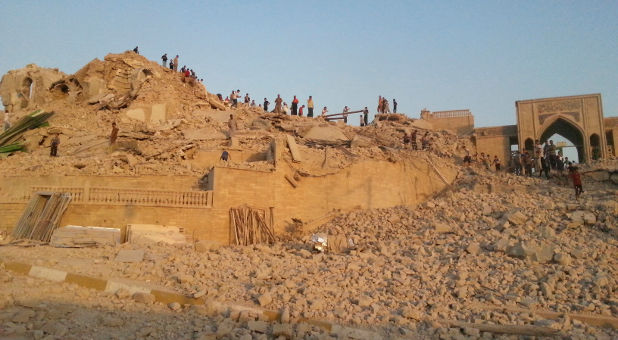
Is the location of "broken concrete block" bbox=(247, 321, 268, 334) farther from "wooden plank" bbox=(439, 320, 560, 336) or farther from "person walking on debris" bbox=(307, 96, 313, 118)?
"person walking on debris" bbox=(307, 96, 313, 118)

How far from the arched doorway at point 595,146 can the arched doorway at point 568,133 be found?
33 cm

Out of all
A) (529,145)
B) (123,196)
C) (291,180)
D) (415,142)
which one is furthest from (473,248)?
(529,145)

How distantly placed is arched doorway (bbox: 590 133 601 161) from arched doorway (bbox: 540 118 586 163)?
33 cm

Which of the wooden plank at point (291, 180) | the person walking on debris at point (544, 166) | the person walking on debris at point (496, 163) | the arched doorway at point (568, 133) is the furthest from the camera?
the arched doorway at point (568, 133)

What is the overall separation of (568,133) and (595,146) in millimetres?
1982

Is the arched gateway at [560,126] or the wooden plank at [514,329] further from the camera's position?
the arched gateway at [560,126]

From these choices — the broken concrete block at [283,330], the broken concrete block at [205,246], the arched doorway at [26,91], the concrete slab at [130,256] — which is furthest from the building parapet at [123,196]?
the arched doorway at [26,91]

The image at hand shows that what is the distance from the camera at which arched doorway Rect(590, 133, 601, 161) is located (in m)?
20.0

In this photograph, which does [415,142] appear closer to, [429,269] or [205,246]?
[429,269]

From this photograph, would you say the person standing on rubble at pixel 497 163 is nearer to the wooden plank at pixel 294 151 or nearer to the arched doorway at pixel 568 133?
the arched doorway at pixel 568 133

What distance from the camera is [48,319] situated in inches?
258

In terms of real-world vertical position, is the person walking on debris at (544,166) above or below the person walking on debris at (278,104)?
below

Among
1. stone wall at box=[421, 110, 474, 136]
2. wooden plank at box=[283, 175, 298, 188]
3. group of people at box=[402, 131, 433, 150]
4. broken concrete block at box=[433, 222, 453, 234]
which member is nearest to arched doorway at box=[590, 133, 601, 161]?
stone wall at box=[421, 110, 474, 136]

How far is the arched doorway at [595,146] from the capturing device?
20.0m
